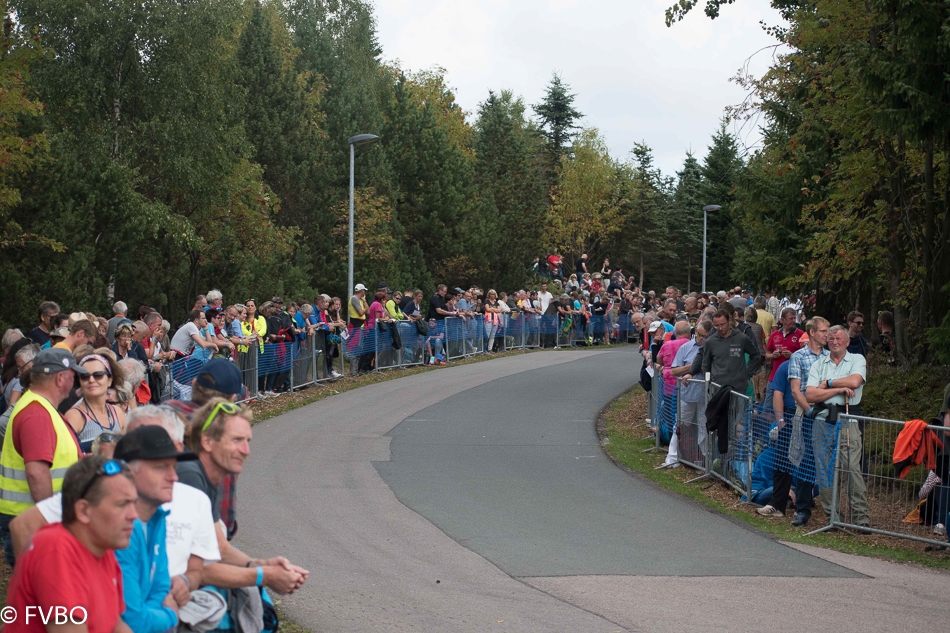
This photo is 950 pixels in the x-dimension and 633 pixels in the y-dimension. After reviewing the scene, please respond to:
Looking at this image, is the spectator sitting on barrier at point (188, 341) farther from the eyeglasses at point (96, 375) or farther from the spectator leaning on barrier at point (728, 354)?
the eyeglasses at point (96, 375)

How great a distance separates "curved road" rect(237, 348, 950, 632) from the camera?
7.84 m

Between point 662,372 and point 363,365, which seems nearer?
point 662,372

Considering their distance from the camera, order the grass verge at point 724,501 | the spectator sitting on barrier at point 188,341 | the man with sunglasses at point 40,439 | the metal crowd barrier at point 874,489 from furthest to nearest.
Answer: the spectator sitting on barrier at point 188,341
the metal crowd barrier at point 874,489
the grass verge at point 724,501
the man with sunglasses at point 40,439

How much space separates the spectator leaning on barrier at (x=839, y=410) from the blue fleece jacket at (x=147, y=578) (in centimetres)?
811

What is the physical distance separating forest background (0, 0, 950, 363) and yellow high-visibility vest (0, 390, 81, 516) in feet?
38.7

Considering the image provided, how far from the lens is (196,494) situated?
452cm

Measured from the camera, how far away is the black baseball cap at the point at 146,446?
4156 millimetres

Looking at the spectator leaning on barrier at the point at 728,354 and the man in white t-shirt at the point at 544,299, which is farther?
the man in white t-shirt at the point at 544,299

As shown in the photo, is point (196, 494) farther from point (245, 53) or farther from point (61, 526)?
point (245, 53)

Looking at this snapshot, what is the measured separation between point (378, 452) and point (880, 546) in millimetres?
7388

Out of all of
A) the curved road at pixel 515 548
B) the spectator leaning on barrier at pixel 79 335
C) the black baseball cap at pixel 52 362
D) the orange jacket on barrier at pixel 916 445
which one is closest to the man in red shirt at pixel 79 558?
the black baseball cap at pixel 52 362

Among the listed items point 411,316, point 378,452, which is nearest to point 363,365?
point 411,316

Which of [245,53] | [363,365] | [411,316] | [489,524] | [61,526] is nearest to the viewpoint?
[61,526]

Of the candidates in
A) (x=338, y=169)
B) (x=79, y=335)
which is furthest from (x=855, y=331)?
(x=338, y=169)
